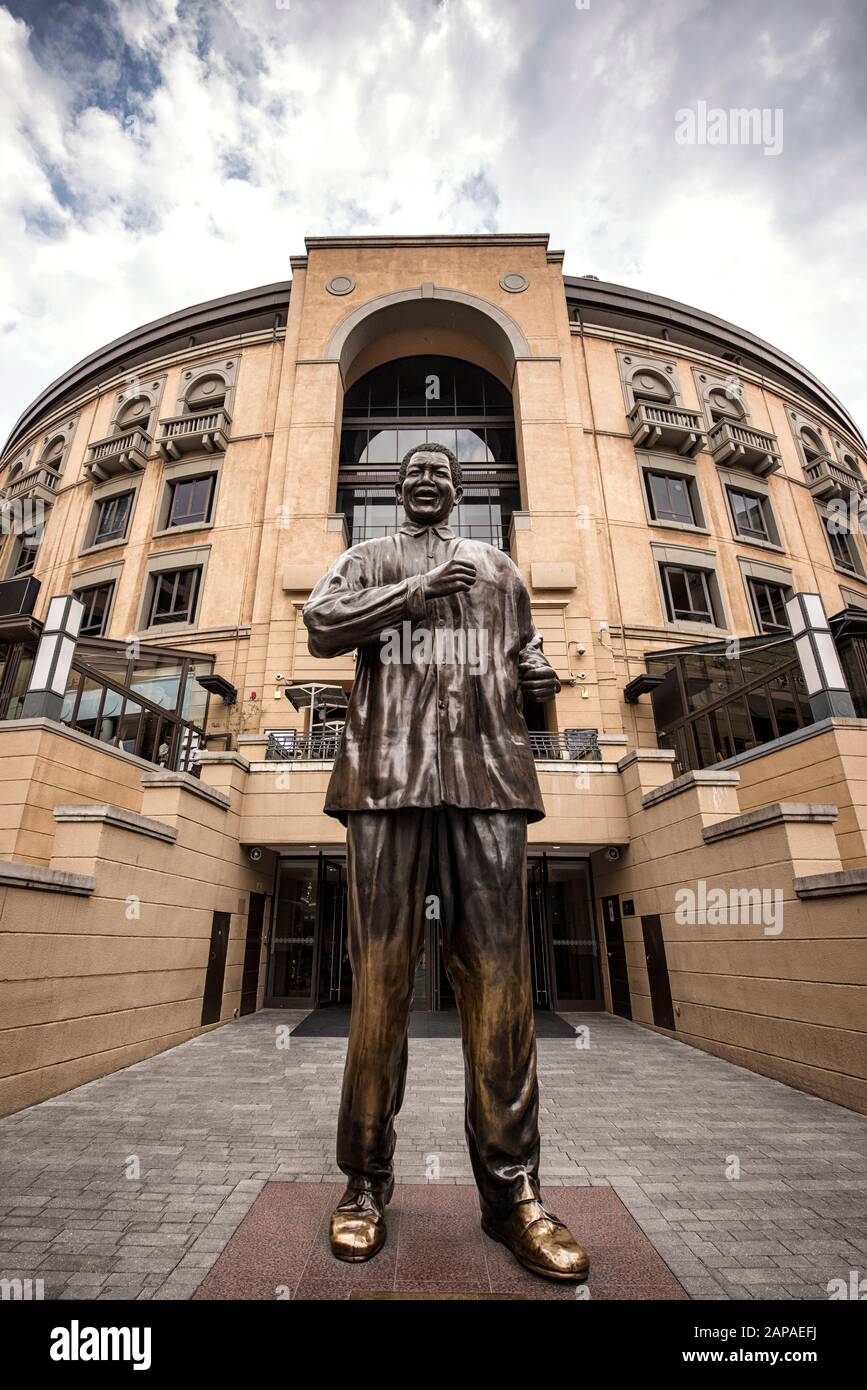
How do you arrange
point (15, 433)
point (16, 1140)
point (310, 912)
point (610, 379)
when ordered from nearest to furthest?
1. point (16, 1140)
2. point (310, 912)
3. point (610, 379)
4. point (15, 433)

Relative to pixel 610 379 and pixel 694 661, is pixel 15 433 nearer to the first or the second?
pixel 610 379

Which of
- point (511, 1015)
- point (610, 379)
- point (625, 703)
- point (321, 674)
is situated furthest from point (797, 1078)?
point (610, 379)

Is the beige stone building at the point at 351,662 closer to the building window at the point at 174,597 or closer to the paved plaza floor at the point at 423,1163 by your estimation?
the building window at the point at 174,597

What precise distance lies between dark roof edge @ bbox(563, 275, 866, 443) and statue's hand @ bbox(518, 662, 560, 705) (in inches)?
1019

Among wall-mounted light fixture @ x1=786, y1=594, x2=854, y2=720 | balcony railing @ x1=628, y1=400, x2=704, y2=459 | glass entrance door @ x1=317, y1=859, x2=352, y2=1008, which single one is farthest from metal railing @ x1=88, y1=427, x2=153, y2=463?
wall-mounted light fixture @ x1=786, y1=594, x2=854, y2=720

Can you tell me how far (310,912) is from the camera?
43.5 feet

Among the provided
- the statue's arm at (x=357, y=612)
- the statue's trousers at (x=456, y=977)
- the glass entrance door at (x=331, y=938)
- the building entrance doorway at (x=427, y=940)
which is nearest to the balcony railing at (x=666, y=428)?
the building entrance doorway at (x=427, y=940)

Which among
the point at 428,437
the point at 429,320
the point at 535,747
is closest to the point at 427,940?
the point at 535,747

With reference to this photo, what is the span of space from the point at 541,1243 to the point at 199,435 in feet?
76.0

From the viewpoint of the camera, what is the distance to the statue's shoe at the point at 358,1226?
86.7 inches

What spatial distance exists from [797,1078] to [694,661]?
12017 mm

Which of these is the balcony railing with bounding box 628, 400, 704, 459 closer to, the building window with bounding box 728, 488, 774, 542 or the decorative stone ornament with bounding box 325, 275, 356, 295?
the building window with bounding box 728, 488, 774, 542

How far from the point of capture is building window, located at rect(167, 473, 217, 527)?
20469 millimetres

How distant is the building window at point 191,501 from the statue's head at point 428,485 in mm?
19145
